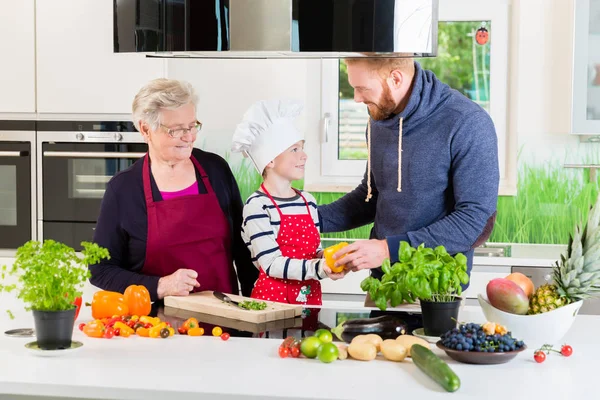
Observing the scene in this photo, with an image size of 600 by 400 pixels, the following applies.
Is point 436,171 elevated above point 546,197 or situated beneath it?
elevated above

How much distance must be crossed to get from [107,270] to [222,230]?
430 millimetres

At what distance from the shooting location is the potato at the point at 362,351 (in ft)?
7.06

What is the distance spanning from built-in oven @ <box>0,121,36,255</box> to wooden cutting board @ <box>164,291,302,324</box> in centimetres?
193

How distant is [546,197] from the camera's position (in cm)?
477

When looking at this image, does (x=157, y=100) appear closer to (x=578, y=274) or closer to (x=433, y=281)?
(x=433, y=281)

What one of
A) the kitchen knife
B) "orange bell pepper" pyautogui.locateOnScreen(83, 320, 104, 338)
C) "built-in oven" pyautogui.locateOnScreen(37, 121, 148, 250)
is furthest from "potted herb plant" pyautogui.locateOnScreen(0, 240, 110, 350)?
"built-in oven" pyautogui.locateOnScreen(37, 121, 148, 250)

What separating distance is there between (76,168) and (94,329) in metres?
2.21

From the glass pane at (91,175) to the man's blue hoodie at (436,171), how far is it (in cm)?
182

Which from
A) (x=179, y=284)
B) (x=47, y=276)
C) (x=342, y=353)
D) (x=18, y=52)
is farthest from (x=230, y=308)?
(x=18, y=52)

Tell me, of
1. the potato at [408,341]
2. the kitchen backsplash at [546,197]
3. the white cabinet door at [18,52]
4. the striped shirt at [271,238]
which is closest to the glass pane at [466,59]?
the kitchen backsplash at [546,197]

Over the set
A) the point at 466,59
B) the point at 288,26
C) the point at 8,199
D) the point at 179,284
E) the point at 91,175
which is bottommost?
the point at 179,284

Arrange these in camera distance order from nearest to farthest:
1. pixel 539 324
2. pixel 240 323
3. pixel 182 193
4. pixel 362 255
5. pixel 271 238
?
pixel 539 324 → pixel 240 323 → pixel 362 255 → pixel 271 238 → pixel 182 193

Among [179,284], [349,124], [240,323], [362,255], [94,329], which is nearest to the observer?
[94,329]

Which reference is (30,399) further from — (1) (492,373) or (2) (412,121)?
(2) (412,121)
